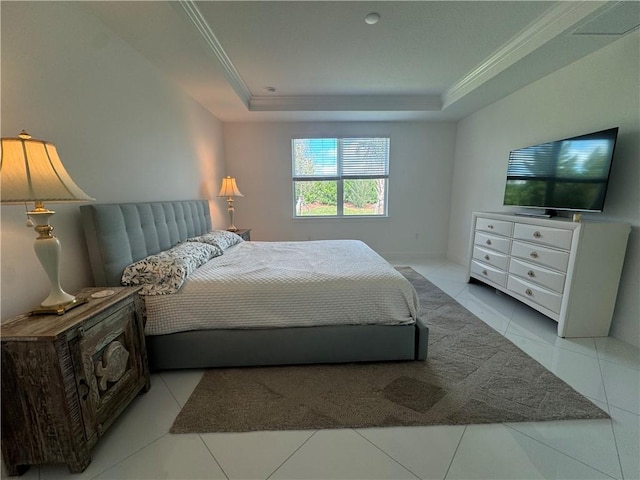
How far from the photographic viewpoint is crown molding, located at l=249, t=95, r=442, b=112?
12.6 ft

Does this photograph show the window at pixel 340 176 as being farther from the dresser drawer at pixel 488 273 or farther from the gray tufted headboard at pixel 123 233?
the gray tufted headboard at pixel 123 233

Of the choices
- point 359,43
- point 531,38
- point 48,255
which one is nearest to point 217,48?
point 359,43

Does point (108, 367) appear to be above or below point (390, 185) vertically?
below

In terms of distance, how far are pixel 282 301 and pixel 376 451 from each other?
0.95 meters

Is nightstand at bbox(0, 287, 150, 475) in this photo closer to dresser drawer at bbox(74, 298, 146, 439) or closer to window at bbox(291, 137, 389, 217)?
dresser drawer at bbox(74, 298, 146, 439)

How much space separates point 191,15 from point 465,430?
3188 mm

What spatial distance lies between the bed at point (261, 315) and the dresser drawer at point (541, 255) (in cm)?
142

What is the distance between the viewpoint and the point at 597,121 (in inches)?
91.8

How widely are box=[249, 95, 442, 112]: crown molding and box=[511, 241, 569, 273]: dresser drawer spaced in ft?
8.00

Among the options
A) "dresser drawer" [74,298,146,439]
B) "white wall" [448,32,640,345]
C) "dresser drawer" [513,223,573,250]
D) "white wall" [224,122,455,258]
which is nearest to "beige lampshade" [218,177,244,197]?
"white wall" [224,122,455,258]

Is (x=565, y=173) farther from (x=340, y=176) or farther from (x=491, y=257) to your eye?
(x=340, y=176)

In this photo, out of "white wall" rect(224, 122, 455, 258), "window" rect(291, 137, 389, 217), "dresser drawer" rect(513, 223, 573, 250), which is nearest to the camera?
"dresser drawer" rect(513, 223, 573, 250)

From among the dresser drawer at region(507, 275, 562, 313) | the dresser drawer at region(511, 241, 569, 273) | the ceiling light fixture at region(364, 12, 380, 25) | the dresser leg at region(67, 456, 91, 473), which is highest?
the ceiling light fixture at region(364, 12, 380, 25)

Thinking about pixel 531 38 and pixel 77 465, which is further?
pixel 531 38
